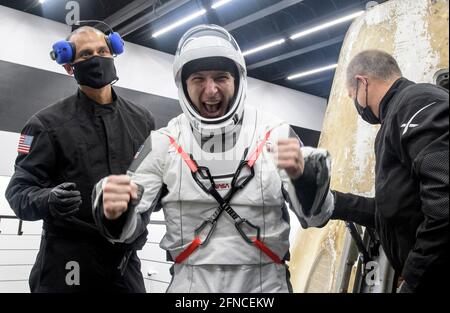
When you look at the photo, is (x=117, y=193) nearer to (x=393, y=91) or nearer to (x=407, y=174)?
(x=407, y=174)

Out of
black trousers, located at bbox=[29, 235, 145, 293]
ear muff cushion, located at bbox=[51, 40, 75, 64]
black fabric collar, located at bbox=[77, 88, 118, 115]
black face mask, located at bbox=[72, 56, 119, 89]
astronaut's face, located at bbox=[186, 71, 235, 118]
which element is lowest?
black trousers, located at bbox=[29, 235, 145, 293]

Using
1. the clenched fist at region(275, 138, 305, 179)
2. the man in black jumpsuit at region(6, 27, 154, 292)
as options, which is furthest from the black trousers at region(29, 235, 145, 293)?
the clenched fist at region(275, 138, 305, 179)

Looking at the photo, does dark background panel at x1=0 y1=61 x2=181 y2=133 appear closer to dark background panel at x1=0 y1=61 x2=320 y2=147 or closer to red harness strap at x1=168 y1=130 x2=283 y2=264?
dark background panel at x1=0 y1=61 x2=320 y2=147

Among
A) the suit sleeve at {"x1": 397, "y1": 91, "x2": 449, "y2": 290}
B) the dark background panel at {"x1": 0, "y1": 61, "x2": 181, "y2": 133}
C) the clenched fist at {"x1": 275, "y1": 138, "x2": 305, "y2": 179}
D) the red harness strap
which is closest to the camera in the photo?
the clenched fist at {"x1": 275, "y1": 138, "x2": 305, "y2": 179}

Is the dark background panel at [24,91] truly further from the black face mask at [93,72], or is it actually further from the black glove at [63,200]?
the black glove at [63,200]

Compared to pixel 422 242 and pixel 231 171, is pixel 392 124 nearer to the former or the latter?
pixel 422 242

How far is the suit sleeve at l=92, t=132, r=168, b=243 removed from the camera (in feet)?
4.42

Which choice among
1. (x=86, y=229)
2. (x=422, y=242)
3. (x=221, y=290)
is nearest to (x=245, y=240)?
(x=221, y=290)

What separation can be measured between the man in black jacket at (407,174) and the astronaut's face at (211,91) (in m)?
0.67

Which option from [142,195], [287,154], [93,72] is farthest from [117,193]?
[93,72]

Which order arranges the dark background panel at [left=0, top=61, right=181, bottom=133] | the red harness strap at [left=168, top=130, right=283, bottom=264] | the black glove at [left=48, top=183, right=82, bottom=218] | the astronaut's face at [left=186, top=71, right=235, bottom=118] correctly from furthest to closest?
the dark background panel at [left=0, top=61, right=181, bottom=133]
the black glove at [left=48, top=183, right=82, bottom=218]
the astronaut's face at [left=186, top=71, right=235, bottom=118]
the red harness strap at [left=168, top=130, right=283, bottom=264]

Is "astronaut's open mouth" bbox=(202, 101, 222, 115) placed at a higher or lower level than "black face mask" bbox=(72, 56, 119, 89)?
lower

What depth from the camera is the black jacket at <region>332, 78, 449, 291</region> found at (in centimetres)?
130

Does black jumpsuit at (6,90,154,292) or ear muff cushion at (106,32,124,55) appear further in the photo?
ear muff cushion at (106,32,124,55)
